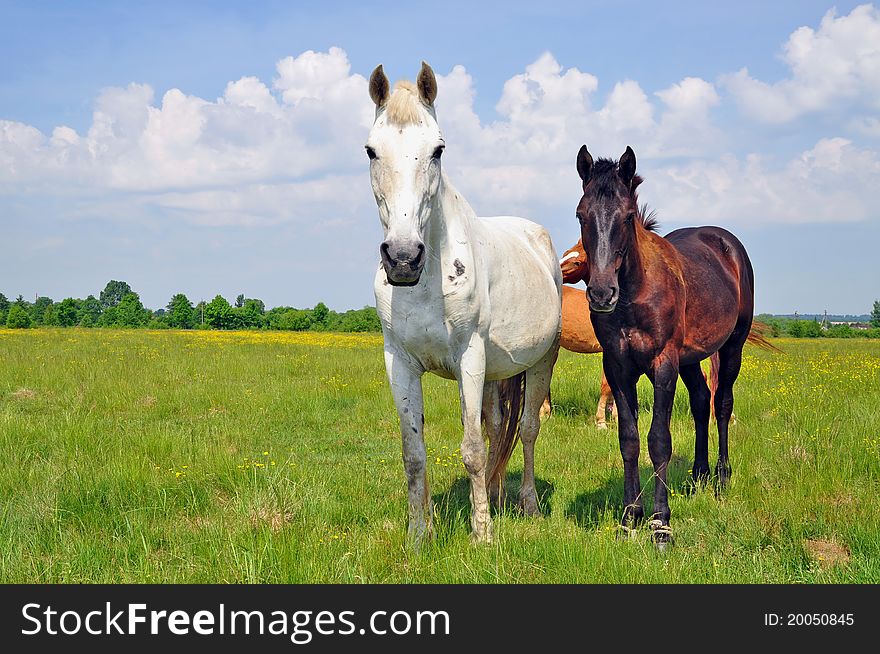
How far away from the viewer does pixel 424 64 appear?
363cm

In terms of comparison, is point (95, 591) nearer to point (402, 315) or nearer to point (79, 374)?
point (402, 315)

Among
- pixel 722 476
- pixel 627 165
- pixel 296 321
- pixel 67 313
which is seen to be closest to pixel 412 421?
pixel 627 165

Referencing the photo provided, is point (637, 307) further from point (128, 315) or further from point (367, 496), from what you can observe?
point (128, 315)

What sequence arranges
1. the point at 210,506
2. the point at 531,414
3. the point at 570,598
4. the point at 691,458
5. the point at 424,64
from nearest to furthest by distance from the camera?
the point at 570,598 → the point at 424,64 → the point at 210,506 → the point at 531,414 → the point at 691,458

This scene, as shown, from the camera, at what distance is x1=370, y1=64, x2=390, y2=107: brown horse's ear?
3.64 metres

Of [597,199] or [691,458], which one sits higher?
[597,199]

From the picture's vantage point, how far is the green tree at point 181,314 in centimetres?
7150

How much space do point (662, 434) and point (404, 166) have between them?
2.50m

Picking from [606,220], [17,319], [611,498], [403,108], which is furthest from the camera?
[17,319]

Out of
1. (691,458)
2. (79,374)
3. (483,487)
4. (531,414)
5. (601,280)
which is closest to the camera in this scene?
(601,280)

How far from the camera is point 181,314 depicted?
71.8 m

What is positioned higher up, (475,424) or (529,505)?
(475,424)

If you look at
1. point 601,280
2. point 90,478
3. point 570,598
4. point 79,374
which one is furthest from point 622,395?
point 79,374

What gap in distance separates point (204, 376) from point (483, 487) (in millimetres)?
9274
